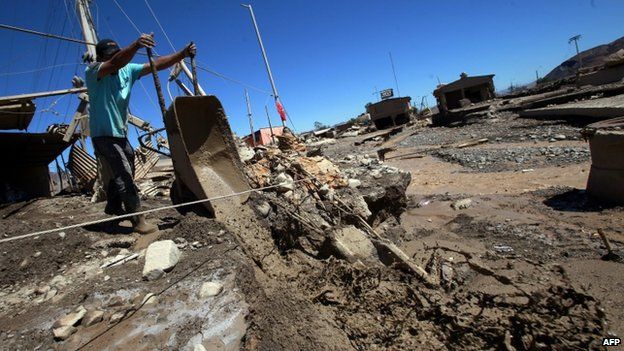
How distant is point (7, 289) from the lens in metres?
2.37

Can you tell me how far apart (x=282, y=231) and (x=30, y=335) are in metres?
2.22

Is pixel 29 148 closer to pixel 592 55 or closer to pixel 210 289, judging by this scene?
pixel 210 289

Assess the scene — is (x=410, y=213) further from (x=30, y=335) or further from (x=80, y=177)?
(x=80, y=177)

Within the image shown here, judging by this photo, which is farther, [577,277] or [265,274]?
[577,277]

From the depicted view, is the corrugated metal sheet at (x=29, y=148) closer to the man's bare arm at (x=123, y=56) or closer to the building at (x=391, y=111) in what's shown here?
the man's bare arm at (x=123, y=56)

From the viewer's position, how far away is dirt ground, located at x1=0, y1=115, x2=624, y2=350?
192 centimetres

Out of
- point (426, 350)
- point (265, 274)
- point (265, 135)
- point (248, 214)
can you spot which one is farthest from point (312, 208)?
point (265, 135)

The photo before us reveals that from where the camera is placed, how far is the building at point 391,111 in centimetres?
2814

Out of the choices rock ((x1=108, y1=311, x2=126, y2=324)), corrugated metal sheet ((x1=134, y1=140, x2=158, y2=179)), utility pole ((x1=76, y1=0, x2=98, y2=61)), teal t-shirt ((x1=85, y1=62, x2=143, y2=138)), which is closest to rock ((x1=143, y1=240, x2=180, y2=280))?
rock ((x1=108, y1=311, x2=126, y2=324))

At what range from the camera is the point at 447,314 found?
264cm

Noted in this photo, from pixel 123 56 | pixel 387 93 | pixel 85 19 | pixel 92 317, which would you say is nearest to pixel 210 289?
pixel 92 317

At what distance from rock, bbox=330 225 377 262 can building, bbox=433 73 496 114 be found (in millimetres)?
23086

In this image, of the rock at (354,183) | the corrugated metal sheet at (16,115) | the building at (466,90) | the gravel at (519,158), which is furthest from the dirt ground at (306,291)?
the building at (466,90)

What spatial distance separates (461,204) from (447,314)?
4.16 metres
